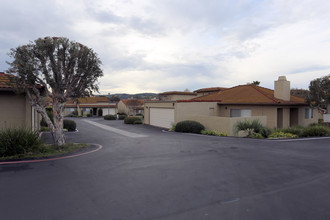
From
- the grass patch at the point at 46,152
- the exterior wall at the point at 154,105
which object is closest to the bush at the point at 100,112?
the exterior wall at the point at 154,105

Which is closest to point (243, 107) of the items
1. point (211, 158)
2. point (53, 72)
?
point (211, 158)

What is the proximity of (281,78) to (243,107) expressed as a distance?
15.7 ft

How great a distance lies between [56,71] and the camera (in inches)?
444

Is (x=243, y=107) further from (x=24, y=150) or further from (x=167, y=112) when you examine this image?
(x=24, y=150)

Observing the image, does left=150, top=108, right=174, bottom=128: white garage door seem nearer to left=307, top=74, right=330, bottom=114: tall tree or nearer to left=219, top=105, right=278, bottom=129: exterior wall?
left=219, top=105, right=278, bottom=129: exterior wall

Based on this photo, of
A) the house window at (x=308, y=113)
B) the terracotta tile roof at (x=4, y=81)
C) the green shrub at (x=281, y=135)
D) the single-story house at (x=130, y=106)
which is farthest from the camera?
the single-story house at (x=130, y=106)

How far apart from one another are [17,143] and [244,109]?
1995 centimetres

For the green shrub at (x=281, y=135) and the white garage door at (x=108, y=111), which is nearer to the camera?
the green shrub at (x=281, y=135)

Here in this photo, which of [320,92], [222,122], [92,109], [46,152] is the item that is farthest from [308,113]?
[92,109]

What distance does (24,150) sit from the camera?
9.80 meters

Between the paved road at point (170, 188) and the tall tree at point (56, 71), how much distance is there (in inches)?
151

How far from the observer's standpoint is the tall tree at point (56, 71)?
10.8 meters

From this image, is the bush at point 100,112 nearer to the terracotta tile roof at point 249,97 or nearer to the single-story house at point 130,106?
the single-story house at point 130,106

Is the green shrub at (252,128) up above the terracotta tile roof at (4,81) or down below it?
below
